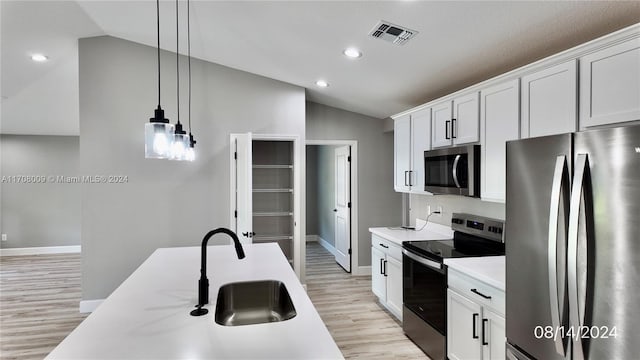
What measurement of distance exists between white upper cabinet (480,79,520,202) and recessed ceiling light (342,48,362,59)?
3.51ft

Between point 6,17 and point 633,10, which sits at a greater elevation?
point 6,17

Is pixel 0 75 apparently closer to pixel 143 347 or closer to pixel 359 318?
pixel 143 347

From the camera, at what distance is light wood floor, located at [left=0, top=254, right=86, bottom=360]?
10.8ft

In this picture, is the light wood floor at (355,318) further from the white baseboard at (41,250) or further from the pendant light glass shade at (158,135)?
the white baseboard at (41,250)

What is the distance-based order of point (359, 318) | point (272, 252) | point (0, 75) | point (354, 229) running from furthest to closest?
point (354, 229), point (0, 75), point (359, 318), point (272, 252)

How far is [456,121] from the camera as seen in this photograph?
2990 mm

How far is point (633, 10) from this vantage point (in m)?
1.83

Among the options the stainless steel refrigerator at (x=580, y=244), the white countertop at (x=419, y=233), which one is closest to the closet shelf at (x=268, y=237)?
the white countertop at (x=419, y=233)

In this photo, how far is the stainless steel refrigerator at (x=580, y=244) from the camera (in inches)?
49.5

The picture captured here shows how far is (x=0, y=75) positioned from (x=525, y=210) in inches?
218

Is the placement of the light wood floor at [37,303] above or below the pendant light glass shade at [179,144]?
below

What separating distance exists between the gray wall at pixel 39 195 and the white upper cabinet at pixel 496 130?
7424 millimetres

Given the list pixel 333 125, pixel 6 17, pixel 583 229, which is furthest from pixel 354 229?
pixel 6 17

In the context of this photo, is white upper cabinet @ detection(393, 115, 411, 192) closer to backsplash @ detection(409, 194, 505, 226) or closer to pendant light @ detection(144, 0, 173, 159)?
backsplash @ detection(409, 194, 505, 226)
